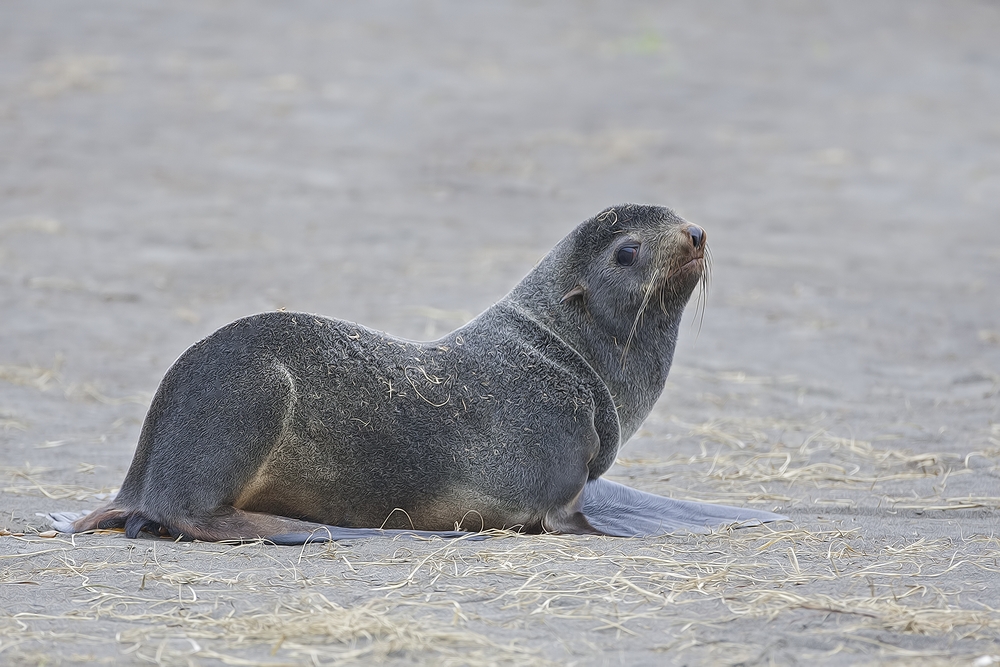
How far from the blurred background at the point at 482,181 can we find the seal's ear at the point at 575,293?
2.62 m

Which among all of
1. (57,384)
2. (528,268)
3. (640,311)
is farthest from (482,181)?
(640,311)

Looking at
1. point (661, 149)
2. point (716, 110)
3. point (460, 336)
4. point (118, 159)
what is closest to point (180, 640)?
point (460, 336)

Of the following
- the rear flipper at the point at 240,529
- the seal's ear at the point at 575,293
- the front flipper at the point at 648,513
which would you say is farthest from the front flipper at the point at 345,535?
the seal's ear at the point at 575,293

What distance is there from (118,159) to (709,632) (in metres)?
13.2

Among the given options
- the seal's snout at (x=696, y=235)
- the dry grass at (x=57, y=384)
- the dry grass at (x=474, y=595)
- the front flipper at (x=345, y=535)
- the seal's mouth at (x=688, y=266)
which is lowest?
the dry grass at (x=57, y=384)

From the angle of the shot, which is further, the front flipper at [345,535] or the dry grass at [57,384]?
the dry grass at [57,384]

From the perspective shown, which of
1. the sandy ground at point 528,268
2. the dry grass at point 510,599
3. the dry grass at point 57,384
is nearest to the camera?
the dry grass at point 510,599

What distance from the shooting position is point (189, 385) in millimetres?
5160

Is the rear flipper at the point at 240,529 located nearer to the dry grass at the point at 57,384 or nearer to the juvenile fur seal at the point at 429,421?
the juvenile fur seal at the point at 429,421

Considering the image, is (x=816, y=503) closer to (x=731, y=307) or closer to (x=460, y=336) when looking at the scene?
(x=460, y=336)

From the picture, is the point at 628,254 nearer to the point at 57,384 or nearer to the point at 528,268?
the point at 57,384

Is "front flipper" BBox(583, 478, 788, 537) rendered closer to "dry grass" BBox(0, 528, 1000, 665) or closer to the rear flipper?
"dry grass" BBox(0, 528, 1000, 665)

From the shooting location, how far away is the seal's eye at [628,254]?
575 centimetres

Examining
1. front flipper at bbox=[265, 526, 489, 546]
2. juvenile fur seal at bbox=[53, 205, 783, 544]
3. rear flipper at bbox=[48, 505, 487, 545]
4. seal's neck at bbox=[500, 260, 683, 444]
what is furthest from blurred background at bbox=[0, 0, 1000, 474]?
seal's neck at bbox=[500, 260, 683, 444]
